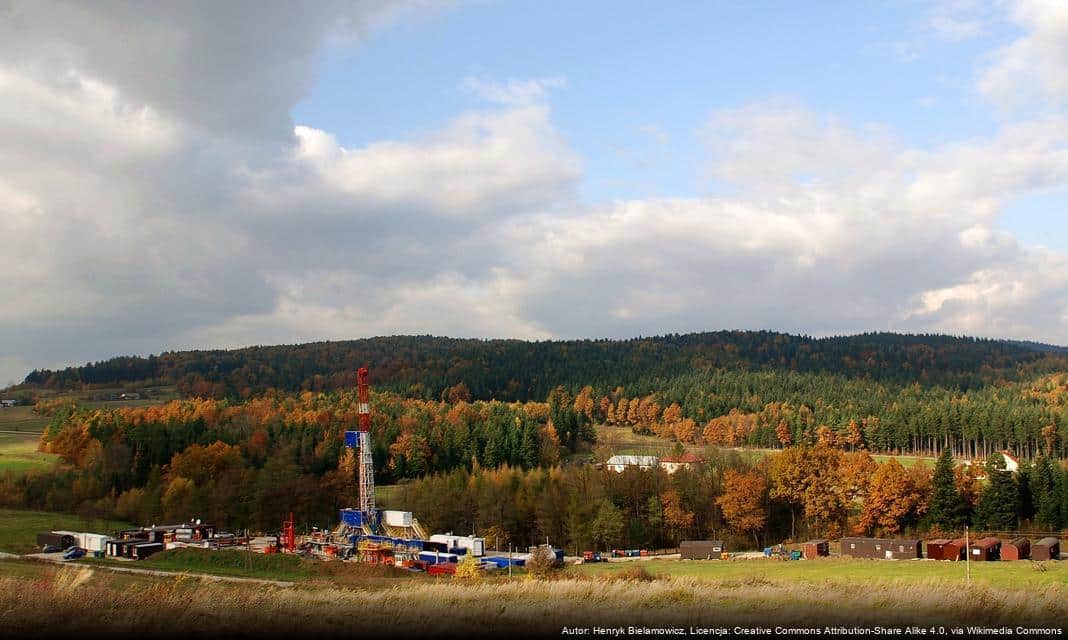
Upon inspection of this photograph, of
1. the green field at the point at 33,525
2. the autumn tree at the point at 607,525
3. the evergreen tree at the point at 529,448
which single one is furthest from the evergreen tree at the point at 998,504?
the green field at the point at 33,525

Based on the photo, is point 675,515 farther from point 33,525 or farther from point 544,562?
point 33,525

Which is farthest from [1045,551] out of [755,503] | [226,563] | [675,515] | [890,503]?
[226,563]

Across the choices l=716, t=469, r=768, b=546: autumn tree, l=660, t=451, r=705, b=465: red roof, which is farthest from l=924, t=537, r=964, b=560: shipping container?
l=660, t=451, r=705, b=465: red roof

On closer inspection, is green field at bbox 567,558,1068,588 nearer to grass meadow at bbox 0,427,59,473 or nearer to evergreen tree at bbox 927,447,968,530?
evergreen tree at bbox 927,447,968,530

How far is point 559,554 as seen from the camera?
57.2m

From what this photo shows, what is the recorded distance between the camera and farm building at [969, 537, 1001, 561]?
5066 cm

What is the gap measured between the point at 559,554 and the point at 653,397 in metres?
105

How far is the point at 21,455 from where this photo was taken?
335 ft

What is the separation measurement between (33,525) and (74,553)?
16.5m

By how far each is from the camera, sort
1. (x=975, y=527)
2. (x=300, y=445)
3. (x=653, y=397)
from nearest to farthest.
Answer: (x=975, y=527), (x=300, y=445), (x=653, y=397)

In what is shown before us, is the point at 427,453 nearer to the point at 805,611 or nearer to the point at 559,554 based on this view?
the point at 559,554

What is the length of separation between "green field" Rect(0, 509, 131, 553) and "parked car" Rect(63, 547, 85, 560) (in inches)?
158

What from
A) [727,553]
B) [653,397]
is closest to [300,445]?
[727,553]

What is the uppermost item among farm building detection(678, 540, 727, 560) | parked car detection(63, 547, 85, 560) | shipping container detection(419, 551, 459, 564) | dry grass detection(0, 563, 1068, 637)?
dry grass detection(0, 563, 1068, 637)
